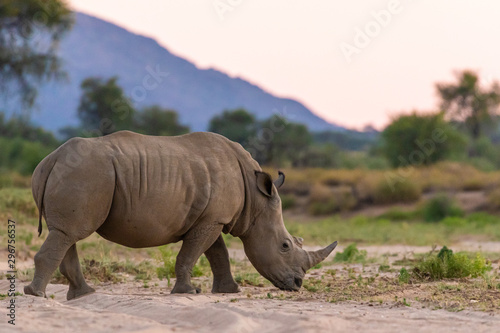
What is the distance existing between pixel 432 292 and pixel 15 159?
27193mm

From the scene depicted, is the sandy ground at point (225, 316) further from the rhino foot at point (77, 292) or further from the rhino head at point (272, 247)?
the rhino head at point (272, 247)

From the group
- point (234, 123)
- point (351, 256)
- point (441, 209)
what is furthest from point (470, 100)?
point (351, 256)

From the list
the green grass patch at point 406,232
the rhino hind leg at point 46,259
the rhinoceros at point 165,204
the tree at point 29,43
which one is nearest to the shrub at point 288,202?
the green grass patch at point 406,232

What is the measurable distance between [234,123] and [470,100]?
18.1m

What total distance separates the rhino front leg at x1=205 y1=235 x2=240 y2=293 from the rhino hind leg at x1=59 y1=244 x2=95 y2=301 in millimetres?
1366

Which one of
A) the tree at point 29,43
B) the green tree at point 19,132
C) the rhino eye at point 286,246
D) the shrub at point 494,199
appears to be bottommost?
the rhino eye at point 286,246

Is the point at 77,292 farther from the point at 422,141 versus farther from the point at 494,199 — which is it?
the point at 422,141

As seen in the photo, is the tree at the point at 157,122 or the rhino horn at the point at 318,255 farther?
the tree at the point at 157,122

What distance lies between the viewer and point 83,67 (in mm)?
188250

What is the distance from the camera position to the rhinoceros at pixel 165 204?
21.8 feet

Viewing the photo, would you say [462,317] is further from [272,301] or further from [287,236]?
[287,236]

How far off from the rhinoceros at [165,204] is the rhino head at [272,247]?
0.01m

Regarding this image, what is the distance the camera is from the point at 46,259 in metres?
6.64

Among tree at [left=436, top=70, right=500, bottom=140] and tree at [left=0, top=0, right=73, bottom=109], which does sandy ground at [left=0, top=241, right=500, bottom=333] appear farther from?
tree at [left=436, top=70, right=500, bottom=140]
